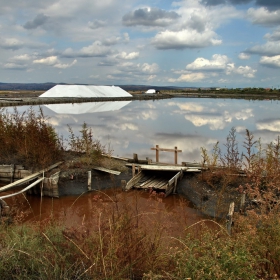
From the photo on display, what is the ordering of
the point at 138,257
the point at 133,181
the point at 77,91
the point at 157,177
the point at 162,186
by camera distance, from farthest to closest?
the point at 77,91 < the point at 157,177 < the point at 162,186 < the point at 133,181 < the point at 138,257

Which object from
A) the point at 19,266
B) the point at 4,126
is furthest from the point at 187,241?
the point at 4,126

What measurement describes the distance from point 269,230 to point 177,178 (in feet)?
20.3

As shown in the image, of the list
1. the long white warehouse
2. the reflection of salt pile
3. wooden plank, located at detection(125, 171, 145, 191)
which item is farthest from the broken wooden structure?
the long white warehouse

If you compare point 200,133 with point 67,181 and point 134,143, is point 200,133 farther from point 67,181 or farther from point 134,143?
point 67,181

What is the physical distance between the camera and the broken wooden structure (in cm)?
974

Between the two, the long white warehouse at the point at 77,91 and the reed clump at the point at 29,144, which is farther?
the long white warehouse at the point at 77,91

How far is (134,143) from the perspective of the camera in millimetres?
16656

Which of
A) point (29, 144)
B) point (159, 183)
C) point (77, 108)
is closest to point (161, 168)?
point (159, 183)

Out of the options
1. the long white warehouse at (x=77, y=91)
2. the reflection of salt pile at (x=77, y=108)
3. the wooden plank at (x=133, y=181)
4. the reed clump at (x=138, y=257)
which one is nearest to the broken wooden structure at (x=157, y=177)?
the wooden plank at (x=133, y=181)

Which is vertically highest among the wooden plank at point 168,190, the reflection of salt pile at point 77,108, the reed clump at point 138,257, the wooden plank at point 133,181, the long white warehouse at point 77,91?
the long white warehouse at point 77,91

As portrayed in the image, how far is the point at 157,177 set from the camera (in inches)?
436

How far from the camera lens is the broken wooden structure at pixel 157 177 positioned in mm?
9742

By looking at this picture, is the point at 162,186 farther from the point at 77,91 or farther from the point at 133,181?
the point at 77,91

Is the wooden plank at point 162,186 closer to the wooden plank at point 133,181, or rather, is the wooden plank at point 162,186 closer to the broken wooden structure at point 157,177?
the broken wooden structure at point 157,177
